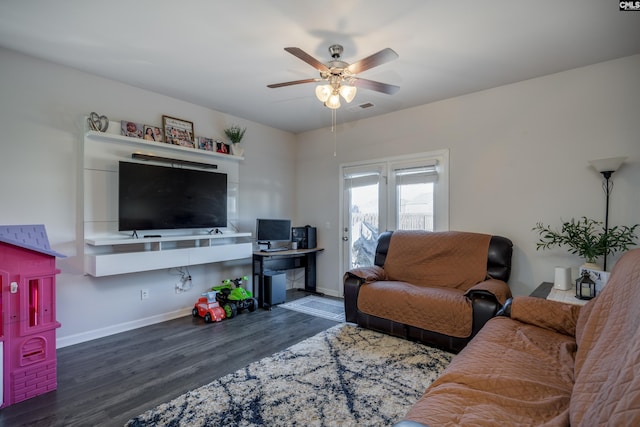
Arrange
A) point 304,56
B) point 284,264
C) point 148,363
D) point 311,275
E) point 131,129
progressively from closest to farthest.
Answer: point 304,56
point 148,363
point 131,129
point 284,264
point 311,275

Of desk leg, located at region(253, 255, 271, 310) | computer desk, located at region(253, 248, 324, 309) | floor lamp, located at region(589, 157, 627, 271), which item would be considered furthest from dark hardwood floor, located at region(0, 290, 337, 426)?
floor lamp, located at region(589, 157, 627, 271)

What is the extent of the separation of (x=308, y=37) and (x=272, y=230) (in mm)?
2746

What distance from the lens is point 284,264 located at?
14.8 ft

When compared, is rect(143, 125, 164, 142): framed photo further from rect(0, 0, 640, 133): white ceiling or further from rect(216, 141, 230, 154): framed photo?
rect(216, 141, 230, 154): framed photo

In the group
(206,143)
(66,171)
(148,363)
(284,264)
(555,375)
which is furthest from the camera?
(284,264)

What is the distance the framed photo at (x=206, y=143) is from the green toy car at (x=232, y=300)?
5.78ft

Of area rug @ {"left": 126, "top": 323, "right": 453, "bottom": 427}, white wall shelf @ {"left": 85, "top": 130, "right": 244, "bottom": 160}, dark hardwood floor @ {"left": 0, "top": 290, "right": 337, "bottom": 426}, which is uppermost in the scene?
white wall shelf @ {"left": 85, "top": 130, "right": 244, "bottom": 160}

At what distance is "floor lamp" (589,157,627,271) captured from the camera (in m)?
2.59

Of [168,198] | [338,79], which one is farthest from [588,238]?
[168,198]

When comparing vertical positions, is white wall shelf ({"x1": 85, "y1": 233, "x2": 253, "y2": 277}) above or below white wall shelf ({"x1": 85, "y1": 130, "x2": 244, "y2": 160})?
below

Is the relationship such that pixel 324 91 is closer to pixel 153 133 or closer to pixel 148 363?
pixel 153 133

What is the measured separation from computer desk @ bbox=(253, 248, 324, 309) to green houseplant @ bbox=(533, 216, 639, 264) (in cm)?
296

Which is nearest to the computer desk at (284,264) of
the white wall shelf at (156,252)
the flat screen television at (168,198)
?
the white wall shelf at (156,252)

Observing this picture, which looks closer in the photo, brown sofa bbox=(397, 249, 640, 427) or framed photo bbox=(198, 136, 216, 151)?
brown sofa bbox=(397, 249, 640, 427)
